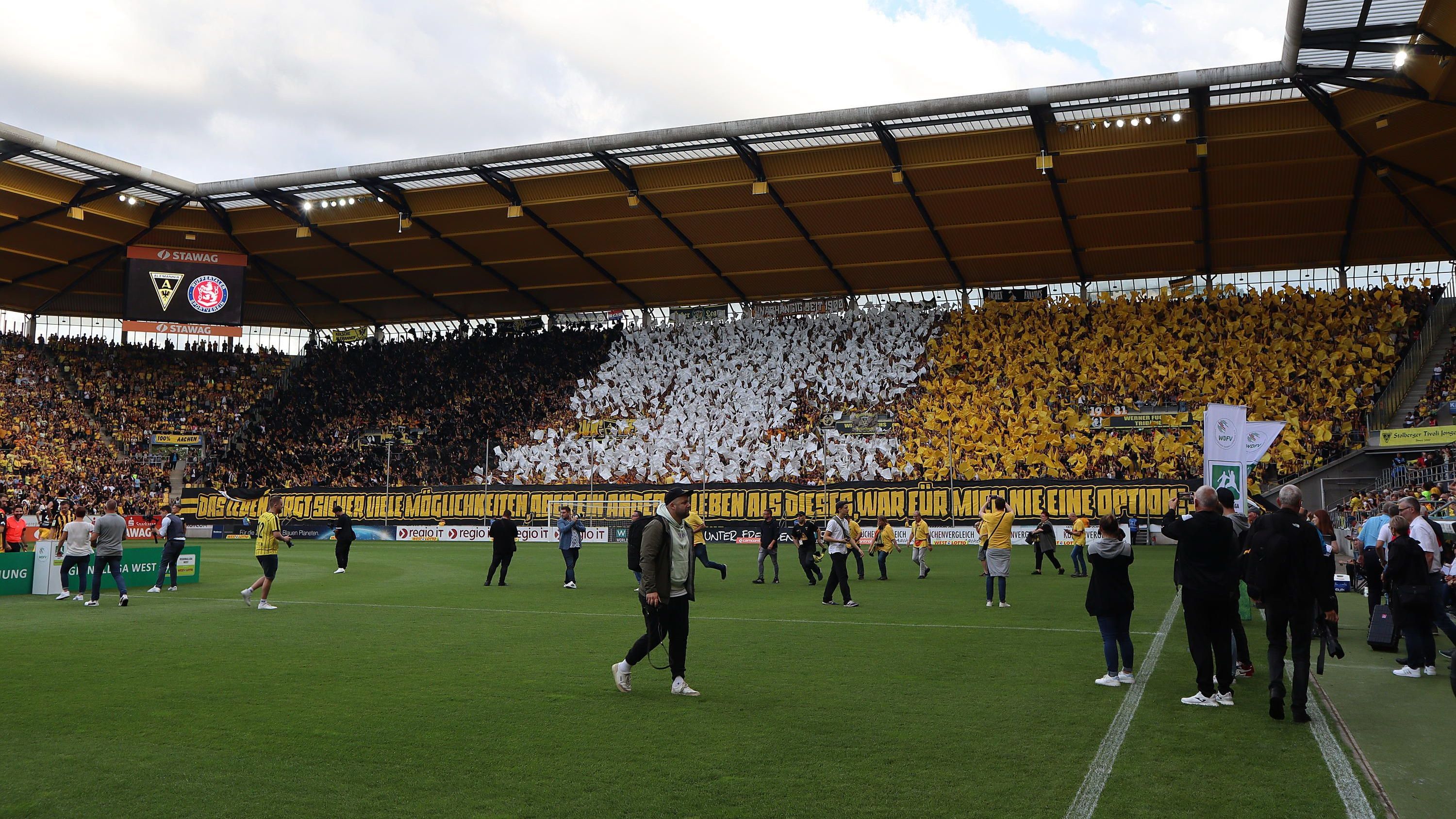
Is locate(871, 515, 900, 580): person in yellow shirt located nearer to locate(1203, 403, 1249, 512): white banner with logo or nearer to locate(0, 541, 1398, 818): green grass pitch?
locate(1203, 403, 1249, 512): white banner with logo

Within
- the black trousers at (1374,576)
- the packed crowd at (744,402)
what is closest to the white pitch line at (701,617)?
the black trousers at (1374,576)

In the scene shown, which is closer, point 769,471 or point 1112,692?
point 1112,692

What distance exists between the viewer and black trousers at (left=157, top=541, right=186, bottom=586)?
20406 millimetres

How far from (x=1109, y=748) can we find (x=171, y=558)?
19.2 m

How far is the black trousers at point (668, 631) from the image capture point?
30.3 ft

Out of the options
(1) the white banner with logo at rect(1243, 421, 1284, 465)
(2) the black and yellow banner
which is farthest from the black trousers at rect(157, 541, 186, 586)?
(1) the white banner with logo at rect(1243, 421, 1284, 465)

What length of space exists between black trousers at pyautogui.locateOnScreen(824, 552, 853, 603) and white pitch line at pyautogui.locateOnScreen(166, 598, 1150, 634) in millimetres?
1951

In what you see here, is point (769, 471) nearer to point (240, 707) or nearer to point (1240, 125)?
point (1240, 125)

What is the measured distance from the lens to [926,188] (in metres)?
37.4

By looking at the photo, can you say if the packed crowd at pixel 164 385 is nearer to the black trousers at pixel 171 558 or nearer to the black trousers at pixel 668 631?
the black trousers at pixel 171 558

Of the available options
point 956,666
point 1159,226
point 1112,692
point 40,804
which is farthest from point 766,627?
point 1159,226

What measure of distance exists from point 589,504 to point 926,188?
18.8m

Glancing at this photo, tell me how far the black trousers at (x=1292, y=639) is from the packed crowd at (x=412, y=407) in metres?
42.5

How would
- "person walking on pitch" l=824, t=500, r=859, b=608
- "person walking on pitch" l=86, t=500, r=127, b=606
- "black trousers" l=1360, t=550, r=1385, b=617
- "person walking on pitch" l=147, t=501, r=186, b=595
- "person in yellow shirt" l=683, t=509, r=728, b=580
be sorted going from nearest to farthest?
"black trousers" l=1360, t=550, r=1385, b=617 → "person walking on pitch" l=86, t=500, r=127, b=606 → "person walking on pitch" l=824, t=500, r=859, b=608 → "person walking on pitch" l=147, t=501, r=186, b=595 → "person in yellow shirt" l=683, t=509, r=728, b=580
